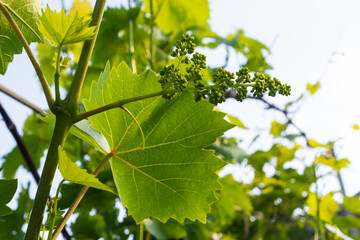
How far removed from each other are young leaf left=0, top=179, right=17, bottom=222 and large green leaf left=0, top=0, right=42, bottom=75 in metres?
0.18

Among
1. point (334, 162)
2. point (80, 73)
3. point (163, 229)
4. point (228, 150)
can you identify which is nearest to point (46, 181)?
point (80, 73)

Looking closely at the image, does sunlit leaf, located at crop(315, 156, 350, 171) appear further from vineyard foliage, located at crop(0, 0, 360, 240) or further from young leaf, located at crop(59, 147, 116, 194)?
young leaf, located at crop(59, 147, 116, 194)

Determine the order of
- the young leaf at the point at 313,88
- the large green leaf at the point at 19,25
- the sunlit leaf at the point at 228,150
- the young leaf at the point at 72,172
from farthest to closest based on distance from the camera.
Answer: the young leaf at the point at 313,88
the sunlit leaf at the point at 228,150
the large green leaf at the point at 19,25
the young leaf at the point at 72,172

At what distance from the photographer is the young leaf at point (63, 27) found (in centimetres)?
45


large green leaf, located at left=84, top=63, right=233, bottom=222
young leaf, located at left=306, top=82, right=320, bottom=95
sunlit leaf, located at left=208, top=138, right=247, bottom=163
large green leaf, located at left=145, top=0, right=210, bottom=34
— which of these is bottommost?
large green leaf, located at left=84, top=63, right=233, bottom=222

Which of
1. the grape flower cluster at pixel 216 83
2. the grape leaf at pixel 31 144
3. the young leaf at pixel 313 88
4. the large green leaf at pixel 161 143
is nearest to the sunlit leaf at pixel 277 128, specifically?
the young leaf at pixel 313 88

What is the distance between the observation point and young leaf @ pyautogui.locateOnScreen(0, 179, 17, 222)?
59cm

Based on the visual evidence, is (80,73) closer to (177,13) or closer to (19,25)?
(19,25)

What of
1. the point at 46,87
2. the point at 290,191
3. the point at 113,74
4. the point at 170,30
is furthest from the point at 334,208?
the point at 46,87

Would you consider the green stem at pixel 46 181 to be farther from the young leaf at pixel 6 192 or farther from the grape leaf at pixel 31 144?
the grape leaf at pixel 31 144

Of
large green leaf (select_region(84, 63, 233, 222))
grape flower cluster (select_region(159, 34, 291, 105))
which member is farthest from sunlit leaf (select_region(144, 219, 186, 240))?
grape flower cluster (select_region(159, 34, 291, 105))

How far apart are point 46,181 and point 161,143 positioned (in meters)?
0.21

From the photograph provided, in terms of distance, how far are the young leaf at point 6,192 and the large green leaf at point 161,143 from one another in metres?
0.16

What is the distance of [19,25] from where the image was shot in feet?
1.90
